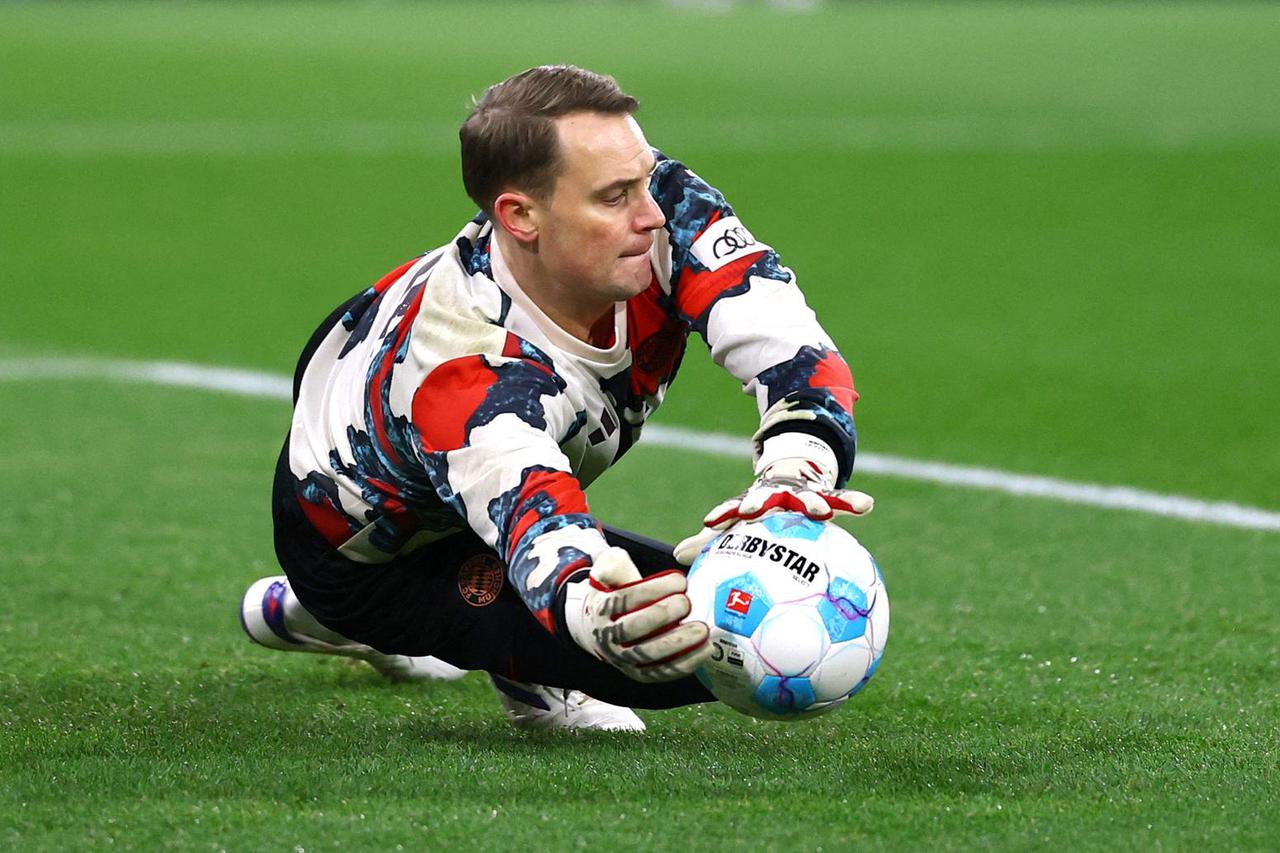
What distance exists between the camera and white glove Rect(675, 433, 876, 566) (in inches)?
141

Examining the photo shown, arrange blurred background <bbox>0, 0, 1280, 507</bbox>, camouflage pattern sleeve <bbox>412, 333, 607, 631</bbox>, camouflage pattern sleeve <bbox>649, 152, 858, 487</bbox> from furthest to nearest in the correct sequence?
blurred background <bbox>0, 0, 1280, 507</bbox> → camouflage pattern sleeve <bbox>649, 152, 858, 487</bbox> → camouflage pattern sleeve <bbox>412, 333, 607, 631</bbox>

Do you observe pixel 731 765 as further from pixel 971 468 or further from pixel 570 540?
pixel 971 468

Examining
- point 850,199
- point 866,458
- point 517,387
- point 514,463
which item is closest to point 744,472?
point 866,458

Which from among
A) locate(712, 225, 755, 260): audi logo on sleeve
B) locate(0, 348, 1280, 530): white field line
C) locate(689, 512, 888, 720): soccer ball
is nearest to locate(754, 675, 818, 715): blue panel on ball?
locate(689, 512, 888, 720): soccer ball

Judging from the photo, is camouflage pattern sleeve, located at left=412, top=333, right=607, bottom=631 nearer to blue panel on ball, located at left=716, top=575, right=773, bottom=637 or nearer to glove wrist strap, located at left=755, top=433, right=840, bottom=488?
blue panel on ball, located at left=716, top=575, right=773, bottom=637

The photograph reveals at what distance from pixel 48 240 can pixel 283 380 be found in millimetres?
4824

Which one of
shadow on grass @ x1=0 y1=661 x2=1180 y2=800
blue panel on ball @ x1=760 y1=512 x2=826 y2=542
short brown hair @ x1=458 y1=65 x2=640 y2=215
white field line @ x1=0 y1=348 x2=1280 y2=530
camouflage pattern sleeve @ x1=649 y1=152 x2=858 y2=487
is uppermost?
short brown hair @ x1=458 y1=65 x2=640 y2=215

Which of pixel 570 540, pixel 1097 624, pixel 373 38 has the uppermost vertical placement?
pixel 570 540

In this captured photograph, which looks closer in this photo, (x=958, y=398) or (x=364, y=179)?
(x=958, y=398)

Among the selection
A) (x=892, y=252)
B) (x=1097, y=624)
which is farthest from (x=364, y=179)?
(x=1097, y=624)

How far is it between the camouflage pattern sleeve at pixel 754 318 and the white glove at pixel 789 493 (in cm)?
6

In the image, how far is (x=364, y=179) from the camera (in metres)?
15.8

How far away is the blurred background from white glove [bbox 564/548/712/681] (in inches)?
148

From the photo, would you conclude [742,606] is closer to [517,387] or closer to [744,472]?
[517,387]
